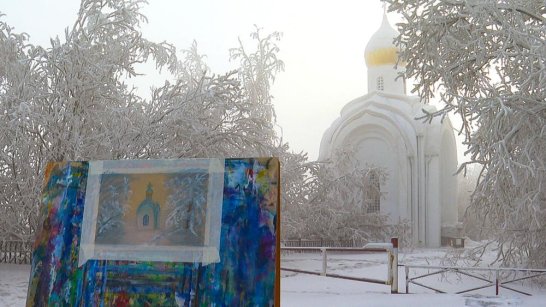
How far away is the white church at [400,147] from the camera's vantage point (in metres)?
31.8

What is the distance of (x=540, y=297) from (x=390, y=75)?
2786 cm

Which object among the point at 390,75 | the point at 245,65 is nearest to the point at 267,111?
the point at 245,65

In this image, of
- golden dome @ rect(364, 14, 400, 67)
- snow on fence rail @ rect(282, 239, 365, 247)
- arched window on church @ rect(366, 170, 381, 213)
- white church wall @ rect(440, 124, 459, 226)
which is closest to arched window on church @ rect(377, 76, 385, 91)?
golden dome @ rect(364, 14, 400, 67)

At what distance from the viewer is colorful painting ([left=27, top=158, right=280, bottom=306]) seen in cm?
440

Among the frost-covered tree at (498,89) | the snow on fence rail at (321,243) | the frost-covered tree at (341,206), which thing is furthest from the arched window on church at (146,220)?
the snow on fence rail at (321,243)

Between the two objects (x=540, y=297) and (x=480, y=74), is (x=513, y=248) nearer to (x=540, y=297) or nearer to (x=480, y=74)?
(x=540, y=297)

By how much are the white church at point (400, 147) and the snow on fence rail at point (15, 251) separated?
20357 mm

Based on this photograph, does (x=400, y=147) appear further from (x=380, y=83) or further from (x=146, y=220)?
(x=146, y=220)

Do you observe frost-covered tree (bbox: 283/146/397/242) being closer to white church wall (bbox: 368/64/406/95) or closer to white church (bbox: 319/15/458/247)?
white church (bbox: 319/15/458/247)

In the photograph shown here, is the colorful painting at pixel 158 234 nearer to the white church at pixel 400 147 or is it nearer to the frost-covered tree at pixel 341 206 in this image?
the frost-covered tree at pixel 341 206

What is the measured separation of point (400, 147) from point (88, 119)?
869 inches

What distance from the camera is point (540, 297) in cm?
959

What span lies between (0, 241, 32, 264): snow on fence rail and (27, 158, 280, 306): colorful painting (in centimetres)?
1085

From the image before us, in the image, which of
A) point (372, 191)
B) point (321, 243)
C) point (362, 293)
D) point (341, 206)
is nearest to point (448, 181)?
point (372, 191)
